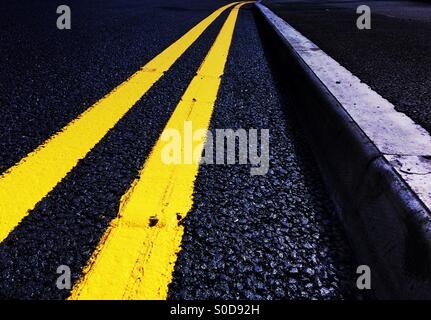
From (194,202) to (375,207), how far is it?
1.83 ft

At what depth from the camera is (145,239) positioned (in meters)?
0.99

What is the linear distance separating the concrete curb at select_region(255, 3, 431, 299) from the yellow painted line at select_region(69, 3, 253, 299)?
1.67ft

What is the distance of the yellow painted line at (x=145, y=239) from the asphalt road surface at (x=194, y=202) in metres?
0.02

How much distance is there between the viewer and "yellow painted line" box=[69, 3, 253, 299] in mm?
848

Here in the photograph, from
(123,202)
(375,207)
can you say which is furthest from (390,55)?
(123,202)

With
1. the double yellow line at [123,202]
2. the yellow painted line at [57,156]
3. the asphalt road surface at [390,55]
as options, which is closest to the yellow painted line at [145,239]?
the double yellow line at [123,202]

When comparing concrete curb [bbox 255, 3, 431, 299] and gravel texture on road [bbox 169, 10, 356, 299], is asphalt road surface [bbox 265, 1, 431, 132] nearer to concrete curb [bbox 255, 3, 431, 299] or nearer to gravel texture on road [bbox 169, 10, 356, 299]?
concrete curb [bbox 255, 3, 431, 299]

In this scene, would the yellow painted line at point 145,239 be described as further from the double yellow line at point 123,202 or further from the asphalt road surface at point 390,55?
the asphalt road surface at point 390,55

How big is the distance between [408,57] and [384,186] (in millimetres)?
2310

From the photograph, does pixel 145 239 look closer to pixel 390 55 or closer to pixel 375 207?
pixel 375 207

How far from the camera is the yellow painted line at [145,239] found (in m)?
0.85

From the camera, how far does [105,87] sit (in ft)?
7.23

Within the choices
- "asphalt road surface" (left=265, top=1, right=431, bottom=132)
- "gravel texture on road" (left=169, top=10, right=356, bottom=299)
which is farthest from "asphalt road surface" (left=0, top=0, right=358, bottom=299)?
"asphalt road surface" (left=265, top=1, right=431, bottom=132)
